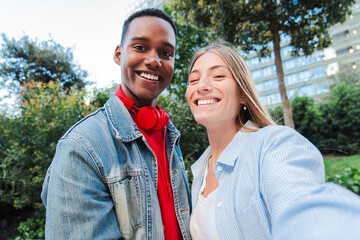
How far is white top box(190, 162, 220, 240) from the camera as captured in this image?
138 cm

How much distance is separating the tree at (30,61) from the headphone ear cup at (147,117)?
36.1 feet

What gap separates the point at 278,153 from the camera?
0.95 meters

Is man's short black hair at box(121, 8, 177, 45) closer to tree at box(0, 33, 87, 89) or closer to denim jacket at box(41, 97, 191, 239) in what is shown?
denim jacket at box(41, 97, 191, 239)

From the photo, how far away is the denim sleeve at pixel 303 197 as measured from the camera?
0.50 m

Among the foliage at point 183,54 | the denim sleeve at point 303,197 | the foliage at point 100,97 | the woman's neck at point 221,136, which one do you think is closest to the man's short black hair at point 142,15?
the woman's neck at point 221,136

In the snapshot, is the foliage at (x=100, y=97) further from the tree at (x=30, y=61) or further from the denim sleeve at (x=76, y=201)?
the tree at (x=30, y=61)

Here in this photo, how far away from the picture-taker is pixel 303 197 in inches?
23.7

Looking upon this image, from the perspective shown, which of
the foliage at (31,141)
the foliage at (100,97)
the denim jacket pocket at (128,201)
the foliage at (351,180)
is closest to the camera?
the denim jacket pocket at (128,201)

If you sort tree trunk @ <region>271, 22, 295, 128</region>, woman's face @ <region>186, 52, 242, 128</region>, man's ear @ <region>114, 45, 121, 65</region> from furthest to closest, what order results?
tree trunk @ <region>271, 22, 295, 128</region>, man's ear @ <region>114, 45, 121, 65</region>, woman's face @ <region>186, 52, 242, 128</region>

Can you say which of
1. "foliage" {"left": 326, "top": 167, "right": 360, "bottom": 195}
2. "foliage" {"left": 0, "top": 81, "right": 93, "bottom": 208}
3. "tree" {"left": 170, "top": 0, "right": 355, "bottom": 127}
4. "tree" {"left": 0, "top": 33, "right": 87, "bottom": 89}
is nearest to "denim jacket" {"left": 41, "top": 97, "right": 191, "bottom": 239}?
"foliage" {"left": 0, "top": 81, "right": 93, "bottom": 208}

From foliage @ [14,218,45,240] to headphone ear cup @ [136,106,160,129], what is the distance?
174 inches

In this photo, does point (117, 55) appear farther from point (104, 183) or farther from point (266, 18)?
point (266, 18)

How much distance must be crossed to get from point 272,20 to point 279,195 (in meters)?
7.52

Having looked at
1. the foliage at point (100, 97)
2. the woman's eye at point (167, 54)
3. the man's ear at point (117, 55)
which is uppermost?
the foliage at point (100, 97)
